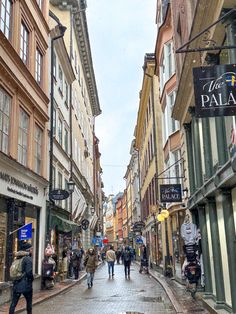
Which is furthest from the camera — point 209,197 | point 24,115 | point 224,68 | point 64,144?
point 64,144

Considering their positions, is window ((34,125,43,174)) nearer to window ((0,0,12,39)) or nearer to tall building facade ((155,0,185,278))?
window ((0,0,12,39))

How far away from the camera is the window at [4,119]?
14.3 meters

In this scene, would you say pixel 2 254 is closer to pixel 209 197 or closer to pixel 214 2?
pixel 209 197

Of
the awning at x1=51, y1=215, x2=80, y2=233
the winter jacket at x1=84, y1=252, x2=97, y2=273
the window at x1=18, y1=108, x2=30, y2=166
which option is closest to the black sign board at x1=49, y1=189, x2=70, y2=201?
the awning at x1=51, y1=215, x2=80, y2=233

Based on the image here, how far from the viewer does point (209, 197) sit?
11.9 meters

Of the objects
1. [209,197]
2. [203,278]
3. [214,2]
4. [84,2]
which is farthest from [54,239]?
[84,2]

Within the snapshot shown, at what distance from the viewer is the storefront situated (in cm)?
1396

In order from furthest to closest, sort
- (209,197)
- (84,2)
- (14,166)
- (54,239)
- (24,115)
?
(84,2) → (54,239) → (24,115) → (14,166) → (209,197)

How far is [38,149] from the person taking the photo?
1936 centimetres

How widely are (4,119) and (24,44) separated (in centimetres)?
423

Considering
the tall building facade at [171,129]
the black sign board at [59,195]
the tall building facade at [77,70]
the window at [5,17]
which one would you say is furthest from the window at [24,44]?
the tall building facade at [77,70]

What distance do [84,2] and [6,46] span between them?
2443 cm

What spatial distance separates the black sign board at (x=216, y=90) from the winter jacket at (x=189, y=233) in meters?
7.55

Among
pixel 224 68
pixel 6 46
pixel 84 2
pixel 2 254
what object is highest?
pixel 84 2
